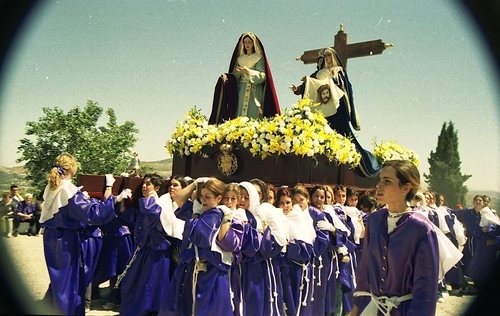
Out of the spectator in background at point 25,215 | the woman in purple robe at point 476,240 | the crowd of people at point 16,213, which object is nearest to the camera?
the woman in purple robe at point 476,240

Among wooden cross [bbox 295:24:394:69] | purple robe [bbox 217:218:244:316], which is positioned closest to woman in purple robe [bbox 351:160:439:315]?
purple robe [bbox 217:218:244:316]

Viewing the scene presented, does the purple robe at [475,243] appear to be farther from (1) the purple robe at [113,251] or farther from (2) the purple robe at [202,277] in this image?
(2) the purple robe at [202,277]

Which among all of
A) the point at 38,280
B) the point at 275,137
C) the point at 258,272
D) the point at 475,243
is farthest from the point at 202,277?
the point at 475,243

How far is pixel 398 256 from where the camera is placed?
3.04m

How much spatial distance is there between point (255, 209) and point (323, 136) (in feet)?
8.24

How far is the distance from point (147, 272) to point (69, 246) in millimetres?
962

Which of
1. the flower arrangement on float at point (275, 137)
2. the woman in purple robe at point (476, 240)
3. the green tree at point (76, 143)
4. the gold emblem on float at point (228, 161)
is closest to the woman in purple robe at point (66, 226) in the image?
the gold emblem on float at point (228, 161)

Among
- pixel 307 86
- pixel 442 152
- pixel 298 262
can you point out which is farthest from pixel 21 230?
pixel 442 152

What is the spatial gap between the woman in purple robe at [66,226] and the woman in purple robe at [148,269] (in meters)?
0.47

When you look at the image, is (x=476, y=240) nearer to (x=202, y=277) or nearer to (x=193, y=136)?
(x=193, y=136)

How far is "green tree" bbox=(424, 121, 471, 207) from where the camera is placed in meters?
37.1

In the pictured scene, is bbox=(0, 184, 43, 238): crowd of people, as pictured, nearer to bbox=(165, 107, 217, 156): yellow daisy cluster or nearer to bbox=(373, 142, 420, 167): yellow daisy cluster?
bbox=(165, 107, 217, 156): yellow daisy cluster

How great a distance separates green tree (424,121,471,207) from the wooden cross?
27.3m

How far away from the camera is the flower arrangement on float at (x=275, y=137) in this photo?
696 cm
